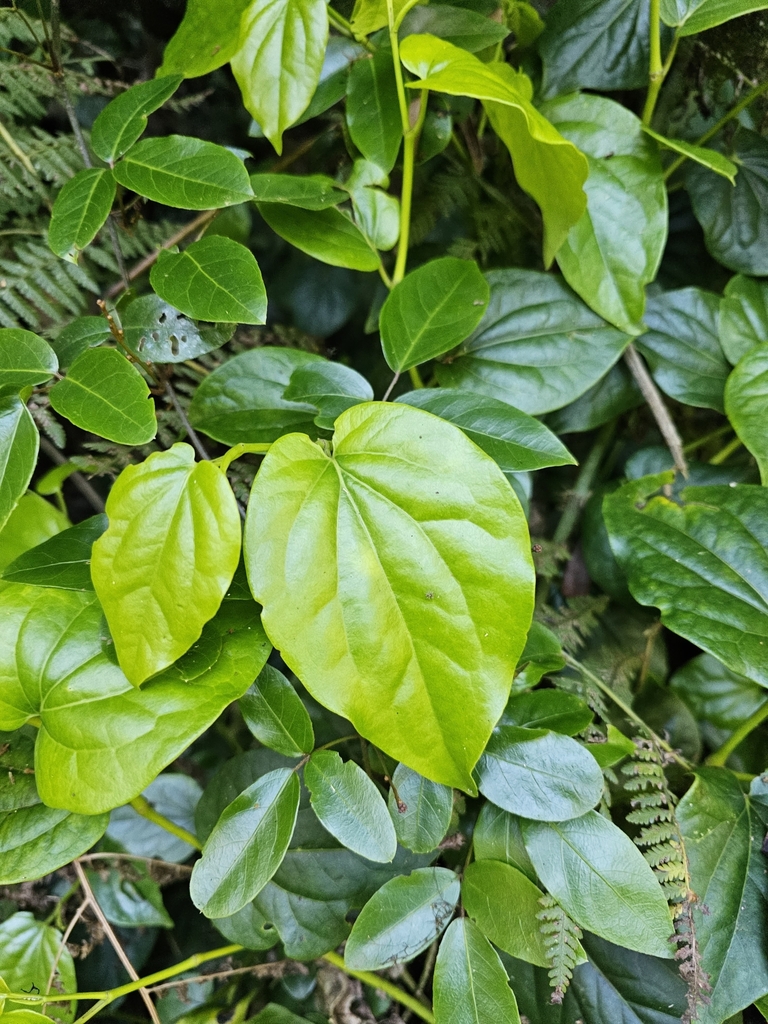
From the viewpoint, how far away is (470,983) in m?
0.58

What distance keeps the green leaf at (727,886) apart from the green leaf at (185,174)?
2.42ft

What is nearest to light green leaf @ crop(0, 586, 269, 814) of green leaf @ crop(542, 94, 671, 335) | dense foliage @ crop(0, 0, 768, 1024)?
dense foliage @ crop(0, 0, 768, 1024)

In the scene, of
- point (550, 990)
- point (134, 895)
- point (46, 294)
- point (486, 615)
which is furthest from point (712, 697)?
point (46, 294)

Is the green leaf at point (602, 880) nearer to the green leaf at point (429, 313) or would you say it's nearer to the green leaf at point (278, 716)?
the green leaf at point (278, 716)

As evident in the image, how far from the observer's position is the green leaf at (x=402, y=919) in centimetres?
59

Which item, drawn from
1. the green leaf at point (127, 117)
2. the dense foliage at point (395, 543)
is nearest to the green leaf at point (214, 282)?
the dense foliage at point (395, 543)

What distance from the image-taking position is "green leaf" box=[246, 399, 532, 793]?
0.51 meters

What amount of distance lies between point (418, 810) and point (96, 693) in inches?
12.1

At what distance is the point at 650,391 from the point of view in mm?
950

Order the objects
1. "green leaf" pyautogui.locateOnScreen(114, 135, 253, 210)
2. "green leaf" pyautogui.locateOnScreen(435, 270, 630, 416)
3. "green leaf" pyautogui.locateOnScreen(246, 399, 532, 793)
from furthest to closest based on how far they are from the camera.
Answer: "green leaf" pyautogui.locateOnScreen(435, 270, 630, 416) < "green leaf" pyautogui.locateOnScreen(114, 135, 253, 210) < "green leaf" pyautogui.locateOnScreen(246, 399, 532, 793)

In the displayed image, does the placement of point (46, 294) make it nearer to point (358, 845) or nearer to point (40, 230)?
point (40, 230)

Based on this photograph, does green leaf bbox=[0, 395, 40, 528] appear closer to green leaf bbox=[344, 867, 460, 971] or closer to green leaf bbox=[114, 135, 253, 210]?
green leaf bbox=[114, 135, 253, 210]

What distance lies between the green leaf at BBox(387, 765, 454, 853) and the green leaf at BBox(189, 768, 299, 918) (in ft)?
0.31

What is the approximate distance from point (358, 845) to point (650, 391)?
719mm
